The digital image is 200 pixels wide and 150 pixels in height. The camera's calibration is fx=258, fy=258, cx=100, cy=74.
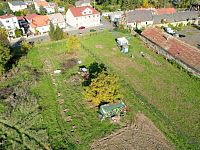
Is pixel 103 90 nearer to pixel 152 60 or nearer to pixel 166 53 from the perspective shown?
pixel 152 60

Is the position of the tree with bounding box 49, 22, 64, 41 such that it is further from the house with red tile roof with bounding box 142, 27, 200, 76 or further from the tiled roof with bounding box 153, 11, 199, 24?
the tiled roof with bounding box 153, 11, 199, 24

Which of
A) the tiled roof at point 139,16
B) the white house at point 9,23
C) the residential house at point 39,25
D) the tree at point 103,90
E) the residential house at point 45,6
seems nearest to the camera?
the tree at point 103,90

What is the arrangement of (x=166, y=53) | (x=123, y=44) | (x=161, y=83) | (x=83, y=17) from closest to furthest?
(x=161, y=83), (x=166, y=53), (x=123, y=44), (x=83, y=17)

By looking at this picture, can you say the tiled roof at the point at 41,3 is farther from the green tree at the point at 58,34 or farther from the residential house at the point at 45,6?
the green tree at the point at 58,34

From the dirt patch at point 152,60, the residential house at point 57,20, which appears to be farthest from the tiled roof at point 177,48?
the residential house at point 57,20

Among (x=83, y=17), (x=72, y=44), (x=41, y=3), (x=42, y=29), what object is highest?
(x=41, y=3)

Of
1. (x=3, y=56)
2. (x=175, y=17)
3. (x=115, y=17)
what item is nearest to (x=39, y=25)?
(x=115, y=17)

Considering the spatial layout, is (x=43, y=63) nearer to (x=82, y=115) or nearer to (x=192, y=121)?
(x=82, y=115)
